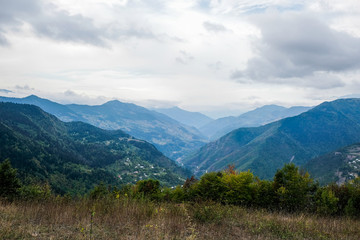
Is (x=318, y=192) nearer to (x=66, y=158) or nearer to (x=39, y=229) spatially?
(x=39, y=229)

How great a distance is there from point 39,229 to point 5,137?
209m

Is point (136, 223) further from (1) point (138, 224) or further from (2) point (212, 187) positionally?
(2) point (212, 187)

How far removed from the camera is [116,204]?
27.2 feet

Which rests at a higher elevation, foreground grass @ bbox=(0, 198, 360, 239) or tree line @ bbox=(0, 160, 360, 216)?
foreground grass @ bbox=(0, 198, 360, 239)

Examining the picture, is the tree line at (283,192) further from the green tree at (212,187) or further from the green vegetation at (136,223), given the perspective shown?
the green vegetation at (136,223)

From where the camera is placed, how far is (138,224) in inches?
276

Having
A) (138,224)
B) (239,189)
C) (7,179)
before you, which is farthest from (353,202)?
(7,179)

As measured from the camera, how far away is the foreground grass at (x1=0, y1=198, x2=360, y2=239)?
610 centimetres

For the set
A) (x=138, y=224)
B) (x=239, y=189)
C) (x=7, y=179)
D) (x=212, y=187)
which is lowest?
(x=212, y=187)

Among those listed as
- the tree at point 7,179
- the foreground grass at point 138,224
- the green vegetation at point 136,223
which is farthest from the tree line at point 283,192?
the foreground grass at point 138,224

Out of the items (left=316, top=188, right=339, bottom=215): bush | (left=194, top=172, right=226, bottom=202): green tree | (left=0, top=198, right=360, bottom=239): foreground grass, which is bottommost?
(left=194, top=172, right=226, bottom=202): green tree

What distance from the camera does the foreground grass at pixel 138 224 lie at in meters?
6.10

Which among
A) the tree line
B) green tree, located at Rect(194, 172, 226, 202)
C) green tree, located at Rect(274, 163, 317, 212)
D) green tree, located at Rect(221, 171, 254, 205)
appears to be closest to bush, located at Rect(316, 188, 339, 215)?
the tree line

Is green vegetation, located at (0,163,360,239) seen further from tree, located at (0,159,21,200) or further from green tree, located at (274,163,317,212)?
tree, located at (0,159,21,200)
